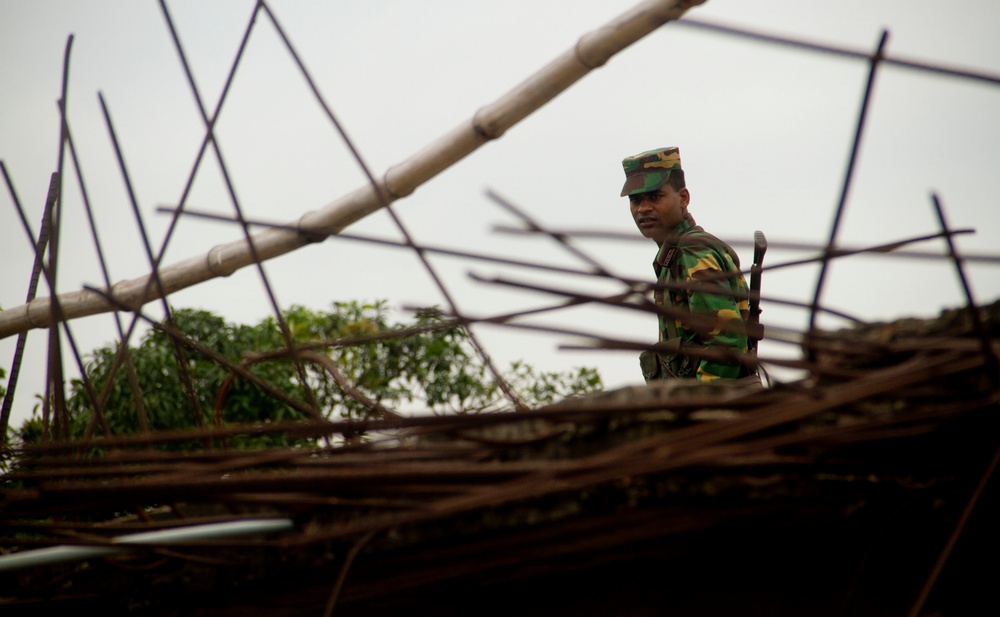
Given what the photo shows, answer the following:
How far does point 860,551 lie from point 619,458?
0.95 m

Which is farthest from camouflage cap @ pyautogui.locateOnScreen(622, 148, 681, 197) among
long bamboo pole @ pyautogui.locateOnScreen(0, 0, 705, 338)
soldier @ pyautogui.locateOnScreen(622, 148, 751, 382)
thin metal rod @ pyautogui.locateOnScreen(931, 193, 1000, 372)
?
thin metal rod @ pyautogui.locateOnScreen(931, 193, 1000, 372)

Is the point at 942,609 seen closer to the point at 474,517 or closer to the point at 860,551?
the point at 860,551

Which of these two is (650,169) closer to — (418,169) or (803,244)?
(418,169)

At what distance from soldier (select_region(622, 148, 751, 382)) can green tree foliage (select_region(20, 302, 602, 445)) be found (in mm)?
2377

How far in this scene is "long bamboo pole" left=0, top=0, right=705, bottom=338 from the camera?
132 inches

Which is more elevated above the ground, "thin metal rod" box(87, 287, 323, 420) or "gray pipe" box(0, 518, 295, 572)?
"thin metal rod" box(87, 287, 323, 420)

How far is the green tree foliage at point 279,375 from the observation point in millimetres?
7422

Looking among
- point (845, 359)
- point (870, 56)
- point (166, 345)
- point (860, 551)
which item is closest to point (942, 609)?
point (860, 551)

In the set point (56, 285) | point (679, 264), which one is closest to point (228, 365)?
point (56, 285)

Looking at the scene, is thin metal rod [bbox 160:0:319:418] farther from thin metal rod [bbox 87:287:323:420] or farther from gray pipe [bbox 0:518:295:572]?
gray pipe [bbox 0:518:295:572]

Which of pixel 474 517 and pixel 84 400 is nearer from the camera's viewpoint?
pixel 474 517

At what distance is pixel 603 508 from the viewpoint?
6.77 ft

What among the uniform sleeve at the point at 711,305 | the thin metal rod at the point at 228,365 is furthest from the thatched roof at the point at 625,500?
the uniform sleeve at the point at 711,305

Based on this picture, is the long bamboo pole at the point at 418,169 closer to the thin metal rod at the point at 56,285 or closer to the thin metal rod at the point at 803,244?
the thin metal rod at the point at 56,285
